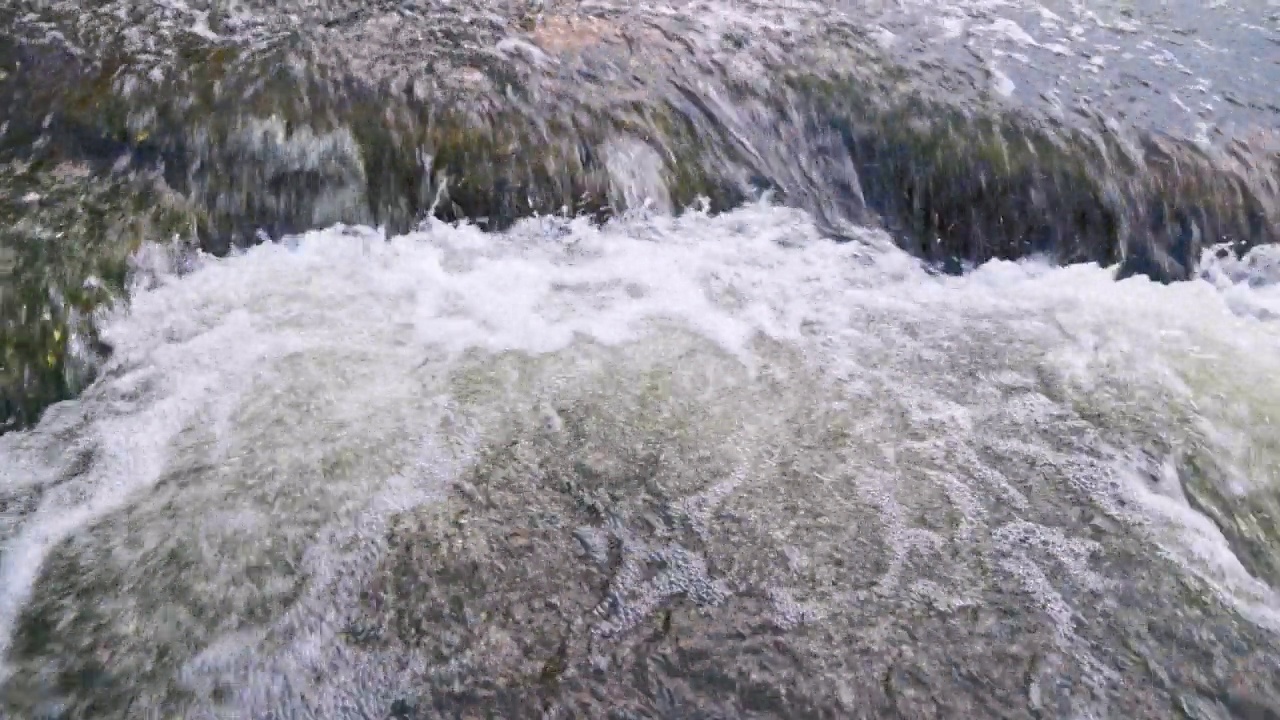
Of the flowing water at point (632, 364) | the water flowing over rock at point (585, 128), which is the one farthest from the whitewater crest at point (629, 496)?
the water flowing over rock at point (585, 128)

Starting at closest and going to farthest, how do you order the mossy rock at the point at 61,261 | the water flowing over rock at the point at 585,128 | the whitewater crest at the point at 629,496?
the whitewater crest at the point at 629,496 < the mossy rock at the point at 61,261 < the water flowing over rock at the point at 585,128

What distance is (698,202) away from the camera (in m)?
3.82

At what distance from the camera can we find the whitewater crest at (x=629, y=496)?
2152 mm

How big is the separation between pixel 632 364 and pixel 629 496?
0.63 metres

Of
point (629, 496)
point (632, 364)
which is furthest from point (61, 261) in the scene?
point (629, 496)

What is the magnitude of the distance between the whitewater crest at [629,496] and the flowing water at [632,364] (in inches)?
0.5

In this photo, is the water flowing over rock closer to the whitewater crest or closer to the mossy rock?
the mossy rock

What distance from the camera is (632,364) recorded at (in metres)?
3.08

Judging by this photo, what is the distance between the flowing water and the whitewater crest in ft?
0.04

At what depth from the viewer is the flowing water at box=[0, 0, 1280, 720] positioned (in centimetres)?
221

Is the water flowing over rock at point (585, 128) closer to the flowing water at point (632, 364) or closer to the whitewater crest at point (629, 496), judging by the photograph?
the flowing water at point (632, 364)

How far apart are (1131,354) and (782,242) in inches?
55.7

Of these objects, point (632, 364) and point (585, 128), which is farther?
point (585, 128)

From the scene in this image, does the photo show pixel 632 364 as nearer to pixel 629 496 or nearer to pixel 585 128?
pixel 629 496
